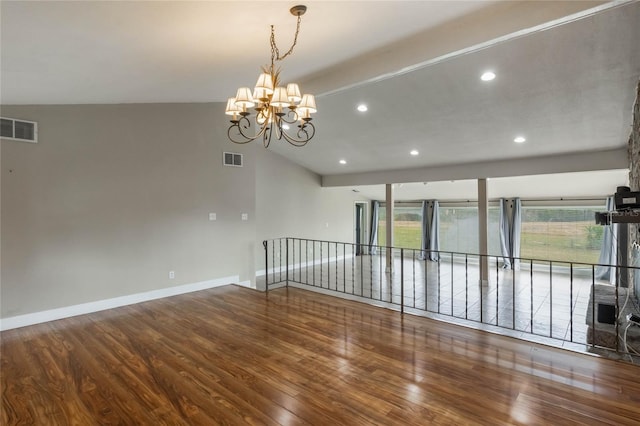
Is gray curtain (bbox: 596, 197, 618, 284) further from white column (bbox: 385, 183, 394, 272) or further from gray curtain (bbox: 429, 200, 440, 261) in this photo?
white column (bbox: 385, 183, 394, 272)

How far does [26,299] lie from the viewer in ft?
12.2

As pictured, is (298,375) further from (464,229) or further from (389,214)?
(464,229)

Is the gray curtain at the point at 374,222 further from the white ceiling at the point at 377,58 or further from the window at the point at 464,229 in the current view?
the white ceiling at the point at 377,58

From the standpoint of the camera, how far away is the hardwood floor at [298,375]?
6.82 ft

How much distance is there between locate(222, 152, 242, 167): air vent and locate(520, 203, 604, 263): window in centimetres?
794

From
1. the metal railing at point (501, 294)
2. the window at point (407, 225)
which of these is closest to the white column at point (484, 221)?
the metal railing at point (501, 294)

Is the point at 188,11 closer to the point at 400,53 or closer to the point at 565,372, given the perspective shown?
the point at 400,53

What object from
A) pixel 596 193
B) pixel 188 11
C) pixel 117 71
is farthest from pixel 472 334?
pixel 596 193

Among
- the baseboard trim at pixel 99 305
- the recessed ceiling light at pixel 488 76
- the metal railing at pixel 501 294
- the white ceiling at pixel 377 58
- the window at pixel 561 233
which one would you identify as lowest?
the metal railing at pixel 501 294

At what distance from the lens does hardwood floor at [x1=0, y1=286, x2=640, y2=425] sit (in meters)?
2.08

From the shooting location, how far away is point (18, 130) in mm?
3596

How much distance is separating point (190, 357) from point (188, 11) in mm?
2725

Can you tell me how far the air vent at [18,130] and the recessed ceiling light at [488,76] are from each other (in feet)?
17.3

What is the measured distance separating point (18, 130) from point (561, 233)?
1113cm
